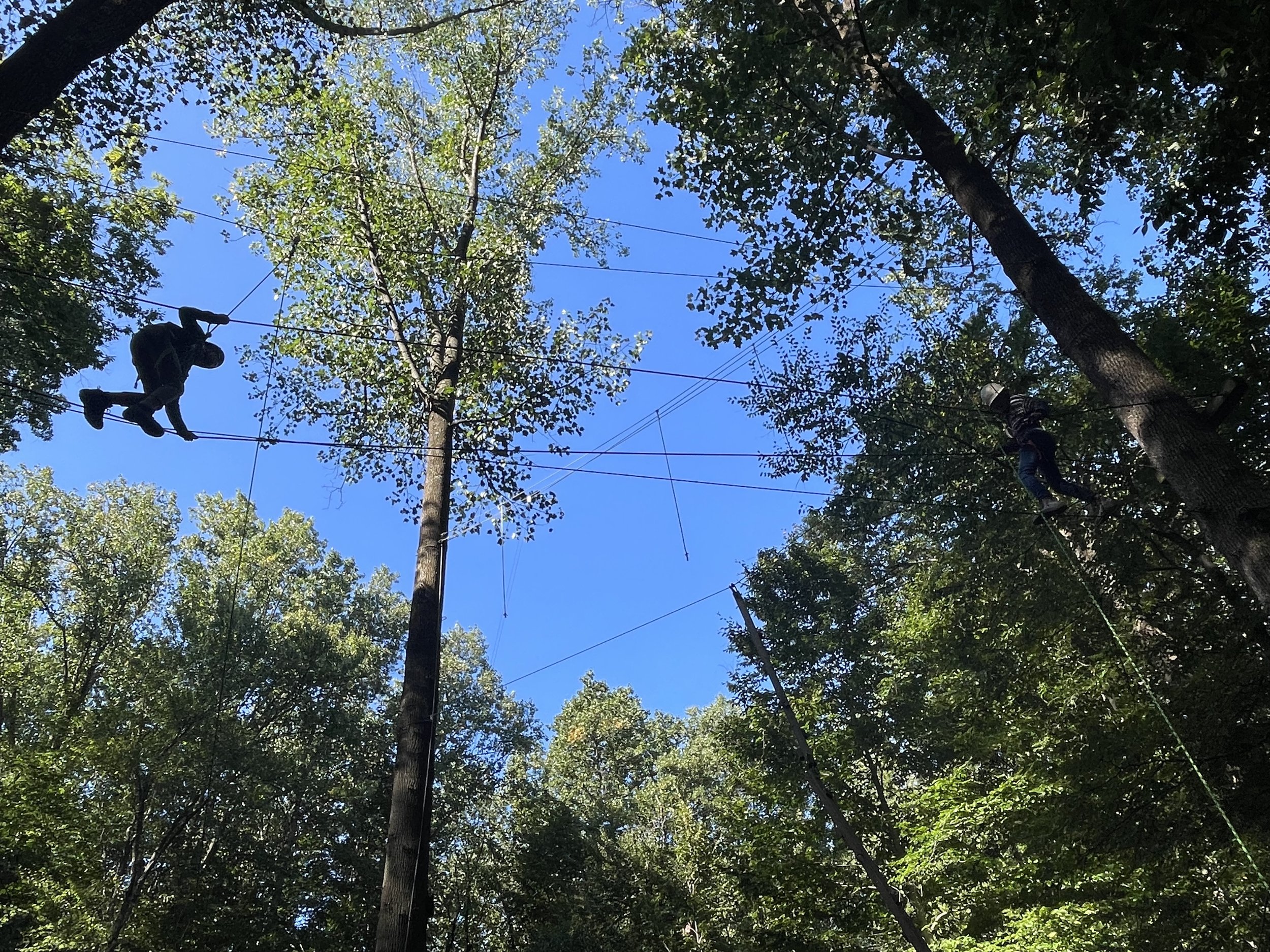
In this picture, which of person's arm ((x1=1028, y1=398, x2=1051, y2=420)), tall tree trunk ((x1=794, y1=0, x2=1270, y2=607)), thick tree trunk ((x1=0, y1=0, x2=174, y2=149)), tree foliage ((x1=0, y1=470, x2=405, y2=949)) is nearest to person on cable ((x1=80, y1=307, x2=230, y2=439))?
thick tree trunk ((x1=0, y1=0, x2=174, y2=149))

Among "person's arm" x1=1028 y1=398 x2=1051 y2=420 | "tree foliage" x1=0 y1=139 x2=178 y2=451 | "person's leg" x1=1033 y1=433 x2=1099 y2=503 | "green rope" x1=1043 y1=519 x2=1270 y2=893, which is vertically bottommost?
"green rope" x1=1043 y1=519 x2=1270 y2=893

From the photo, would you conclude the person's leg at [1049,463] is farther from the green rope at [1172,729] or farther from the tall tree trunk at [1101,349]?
the tall tree trunk at [1101,349]

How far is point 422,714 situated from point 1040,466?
5.78 meters

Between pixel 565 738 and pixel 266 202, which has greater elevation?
pixel 565 738

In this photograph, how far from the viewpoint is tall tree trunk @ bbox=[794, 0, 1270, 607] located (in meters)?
3.91

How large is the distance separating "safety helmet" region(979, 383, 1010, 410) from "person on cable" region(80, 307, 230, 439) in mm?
6221

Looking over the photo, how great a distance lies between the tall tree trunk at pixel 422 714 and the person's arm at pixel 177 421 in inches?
89.9

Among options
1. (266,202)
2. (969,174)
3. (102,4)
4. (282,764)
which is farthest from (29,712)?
(969,174)

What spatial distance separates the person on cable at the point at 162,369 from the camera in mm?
5172

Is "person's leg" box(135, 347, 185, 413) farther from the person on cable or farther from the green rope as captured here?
the green rope

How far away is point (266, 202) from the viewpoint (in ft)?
31.5

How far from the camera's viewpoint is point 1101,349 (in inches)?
189

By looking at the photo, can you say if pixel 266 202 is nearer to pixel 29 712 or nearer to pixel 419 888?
pixel 419 888

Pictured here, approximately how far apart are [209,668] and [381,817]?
199 inches
